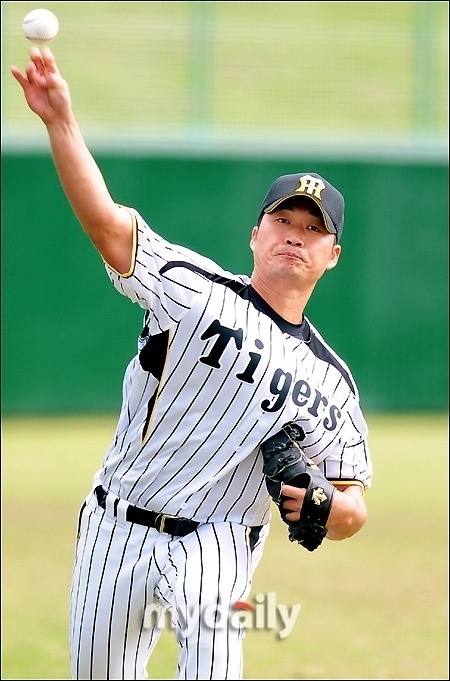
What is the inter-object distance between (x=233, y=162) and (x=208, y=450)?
10600mm

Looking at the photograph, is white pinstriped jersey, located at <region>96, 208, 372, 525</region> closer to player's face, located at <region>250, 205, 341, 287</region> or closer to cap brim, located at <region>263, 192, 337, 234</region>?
player's face, located at <region>250, 205, 341, 287</region>

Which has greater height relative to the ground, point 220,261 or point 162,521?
point 220,261

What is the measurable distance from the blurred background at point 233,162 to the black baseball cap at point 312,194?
31.3 ft

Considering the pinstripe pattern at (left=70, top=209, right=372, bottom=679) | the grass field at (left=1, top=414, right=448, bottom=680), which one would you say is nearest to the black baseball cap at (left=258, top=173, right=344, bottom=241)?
the pinstripe pattern at (left=70, top=209, right=372, bottom=679)

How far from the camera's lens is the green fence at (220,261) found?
1367cm

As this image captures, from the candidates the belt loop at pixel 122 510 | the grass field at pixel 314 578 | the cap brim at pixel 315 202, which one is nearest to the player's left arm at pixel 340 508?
the belt loop at pixel 122 510

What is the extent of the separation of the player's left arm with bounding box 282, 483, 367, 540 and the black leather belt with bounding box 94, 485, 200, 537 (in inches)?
11.5

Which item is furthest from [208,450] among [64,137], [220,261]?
[220,261]

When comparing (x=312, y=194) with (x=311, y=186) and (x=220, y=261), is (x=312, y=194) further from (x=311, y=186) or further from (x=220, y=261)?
(x=220, y=261)

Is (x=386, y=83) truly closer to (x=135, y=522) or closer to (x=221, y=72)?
(x=221, y=72)

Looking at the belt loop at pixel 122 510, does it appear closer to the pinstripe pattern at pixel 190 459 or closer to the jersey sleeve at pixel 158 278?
the pinstripe pattern at pixel 190 459

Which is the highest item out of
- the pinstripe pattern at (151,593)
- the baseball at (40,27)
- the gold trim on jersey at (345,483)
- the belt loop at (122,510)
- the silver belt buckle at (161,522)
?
the baseball at (40,27)

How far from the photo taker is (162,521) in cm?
393

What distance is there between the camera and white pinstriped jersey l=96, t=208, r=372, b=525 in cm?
381
